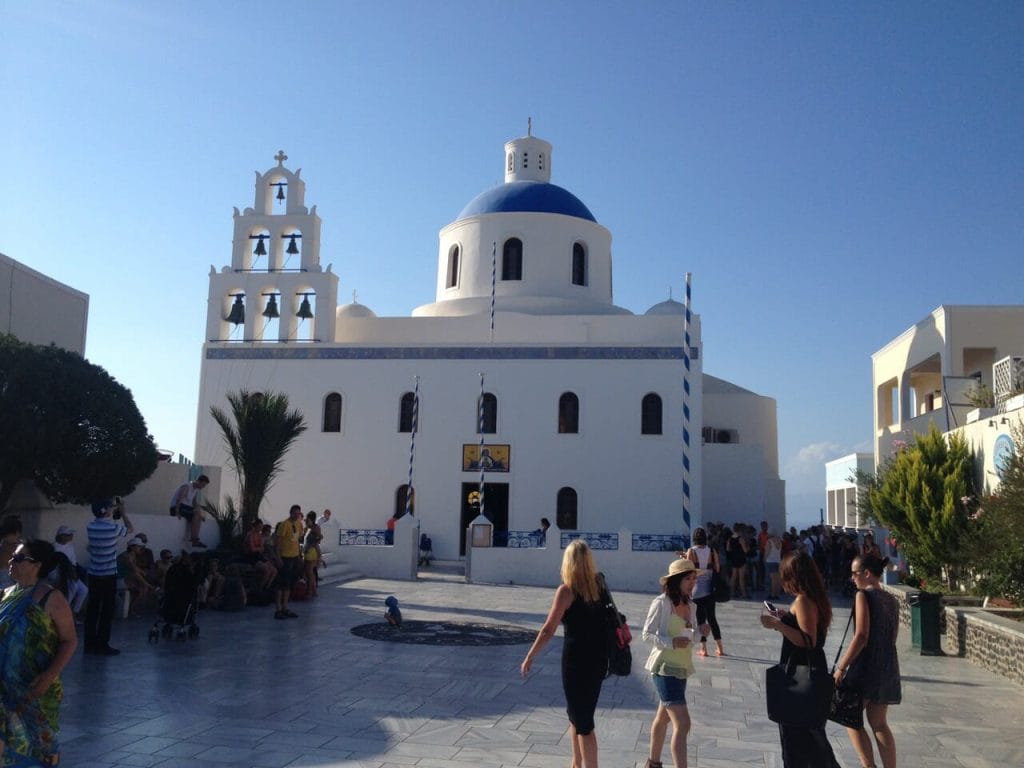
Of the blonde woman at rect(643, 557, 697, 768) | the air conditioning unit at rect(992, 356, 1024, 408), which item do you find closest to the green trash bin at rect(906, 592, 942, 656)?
the air conditioning unit at rect(992, 356, 1024, 408)

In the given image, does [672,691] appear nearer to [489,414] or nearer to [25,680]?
[25,680]

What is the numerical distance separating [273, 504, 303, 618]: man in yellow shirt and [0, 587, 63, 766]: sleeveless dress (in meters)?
7.94

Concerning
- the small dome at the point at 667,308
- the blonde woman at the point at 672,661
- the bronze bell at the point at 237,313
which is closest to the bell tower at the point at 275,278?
the bronze bell at the point at 237,313

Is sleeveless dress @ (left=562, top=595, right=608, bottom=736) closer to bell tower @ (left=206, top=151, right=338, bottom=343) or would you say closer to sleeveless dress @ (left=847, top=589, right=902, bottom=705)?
sleeveless dress @ (left=847, top=589, right=902, bottom=705)

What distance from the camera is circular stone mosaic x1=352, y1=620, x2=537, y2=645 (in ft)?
33.2

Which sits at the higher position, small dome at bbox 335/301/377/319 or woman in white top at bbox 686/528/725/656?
small dome at bbox 335/301/377/319

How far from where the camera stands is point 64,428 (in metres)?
10.9

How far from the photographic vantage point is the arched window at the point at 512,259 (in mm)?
25188

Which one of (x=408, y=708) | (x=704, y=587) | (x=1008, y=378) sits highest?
(x=1008, y=378)

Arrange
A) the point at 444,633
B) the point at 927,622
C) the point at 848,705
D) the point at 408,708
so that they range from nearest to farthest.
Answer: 1. the point at 848,705
2. the point at 408,708
3. the point at 927,622
4. the point at 444,633

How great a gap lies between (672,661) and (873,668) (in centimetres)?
111

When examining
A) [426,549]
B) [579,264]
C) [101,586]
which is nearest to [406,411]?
[426,549]

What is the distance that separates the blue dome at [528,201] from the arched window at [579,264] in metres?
0.90

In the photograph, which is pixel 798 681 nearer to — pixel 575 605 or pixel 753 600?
pixel 575 605
